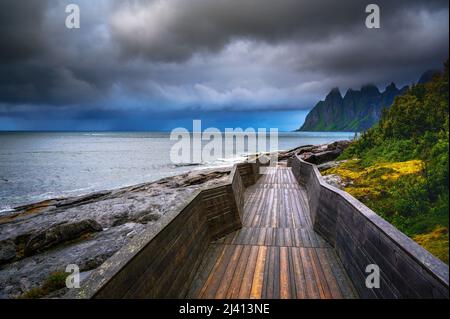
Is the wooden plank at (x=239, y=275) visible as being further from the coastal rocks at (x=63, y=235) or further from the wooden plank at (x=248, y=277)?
the coastal rocks at (x=63, y=235)

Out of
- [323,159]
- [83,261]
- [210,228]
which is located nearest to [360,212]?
[210,228]

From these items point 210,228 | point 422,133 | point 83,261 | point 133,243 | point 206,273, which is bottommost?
point 83,261

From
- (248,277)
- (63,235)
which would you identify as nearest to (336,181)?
(248,277)

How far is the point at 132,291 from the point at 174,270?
0.99m

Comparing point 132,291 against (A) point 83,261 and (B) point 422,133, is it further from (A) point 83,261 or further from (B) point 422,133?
(B) point 422,133

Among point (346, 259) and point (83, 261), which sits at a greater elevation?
point (346, 259)

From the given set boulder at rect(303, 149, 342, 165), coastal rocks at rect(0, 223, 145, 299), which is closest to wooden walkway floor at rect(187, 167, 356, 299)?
coastal rocks at rect(0, 223, 145, 299)

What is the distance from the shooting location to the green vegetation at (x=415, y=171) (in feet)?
17.6

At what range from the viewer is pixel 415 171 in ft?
30.7

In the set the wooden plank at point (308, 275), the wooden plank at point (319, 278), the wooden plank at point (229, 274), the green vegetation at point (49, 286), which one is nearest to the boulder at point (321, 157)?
the wooden plank at point (308, 275)

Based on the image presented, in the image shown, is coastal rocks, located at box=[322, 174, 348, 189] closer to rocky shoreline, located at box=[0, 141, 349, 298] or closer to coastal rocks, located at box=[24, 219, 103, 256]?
rocky shoreline, located at box=[0, 141, 349, 298]

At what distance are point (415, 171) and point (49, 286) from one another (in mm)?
12752

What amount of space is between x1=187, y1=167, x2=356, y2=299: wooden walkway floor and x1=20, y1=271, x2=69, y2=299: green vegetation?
17.8 ft

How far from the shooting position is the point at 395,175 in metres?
10.1
